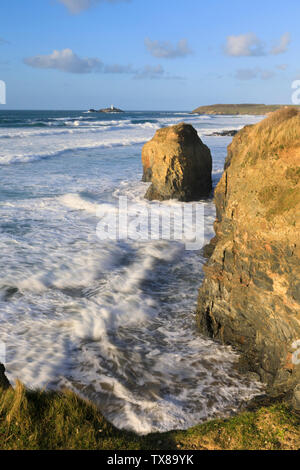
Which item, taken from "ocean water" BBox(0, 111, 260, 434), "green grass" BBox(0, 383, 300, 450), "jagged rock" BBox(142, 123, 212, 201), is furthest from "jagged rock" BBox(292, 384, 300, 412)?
"jagged rock" BBox(142, 123, 212, 201)

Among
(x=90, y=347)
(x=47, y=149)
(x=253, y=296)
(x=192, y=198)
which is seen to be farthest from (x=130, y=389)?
(x=47, y=149)

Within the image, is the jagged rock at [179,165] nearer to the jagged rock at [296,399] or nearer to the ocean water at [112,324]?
the ocean water at [112,324]

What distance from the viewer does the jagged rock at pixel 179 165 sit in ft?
40.0

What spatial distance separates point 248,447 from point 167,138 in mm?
10982

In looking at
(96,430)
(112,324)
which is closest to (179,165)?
(112,324)

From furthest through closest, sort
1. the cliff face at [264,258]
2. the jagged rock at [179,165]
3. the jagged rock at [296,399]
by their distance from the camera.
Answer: the jagged rock at [179,165] < the cliff face at [264,258] < the jagged rock at [296,399]

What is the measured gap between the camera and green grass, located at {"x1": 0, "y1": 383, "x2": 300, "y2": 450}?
2797 millimetres

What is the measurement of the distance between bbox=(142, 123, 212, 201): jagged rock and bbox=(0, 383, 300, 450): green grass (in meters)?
9.76

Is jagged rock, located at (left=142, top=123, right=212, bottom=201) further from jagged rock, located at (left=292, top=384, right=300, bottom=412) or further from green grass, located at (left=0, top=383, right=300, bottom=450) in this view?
green grass, located at (left=0, top=383, right=300, bottom=450)

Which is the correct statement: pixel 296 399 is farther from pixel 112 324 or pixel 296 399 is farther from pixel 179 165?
pixel 179 165

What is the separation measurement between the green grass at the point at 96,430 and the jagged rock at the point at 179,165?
9.76 metres

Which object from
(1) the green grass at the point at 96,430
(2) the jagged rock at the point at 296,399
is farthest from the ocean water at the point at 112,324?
(2) the jagged rock at the point at 296,399

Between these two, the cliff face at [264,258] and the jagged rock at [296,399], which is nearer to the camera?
the jagged rock at [296,399]

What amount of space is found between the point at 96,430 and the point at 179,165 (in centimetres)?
1021
